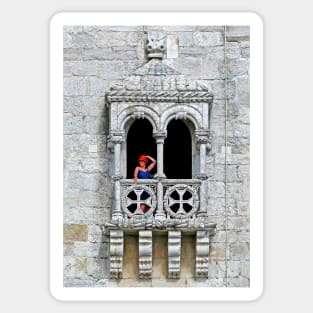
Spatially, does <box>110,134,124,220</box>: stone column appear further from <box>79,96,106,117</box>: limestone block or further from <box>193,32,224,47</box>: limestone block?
<box>193,32,224,47</box>: limestone block

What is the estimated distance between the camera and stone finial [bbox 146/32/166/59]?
83.8 ft

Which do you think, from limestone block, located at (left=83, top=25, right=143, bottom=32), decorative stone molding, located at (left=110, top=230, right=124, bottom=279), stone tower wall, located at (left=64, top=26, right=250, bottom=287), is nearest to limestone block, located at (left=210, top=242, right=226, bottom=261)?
stone tower wall, located at (left=64, top=26, right=250, bottom=287)

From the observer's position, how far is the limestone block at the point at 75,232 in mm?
25406

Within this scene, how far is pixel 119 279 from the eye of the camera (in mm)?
25422

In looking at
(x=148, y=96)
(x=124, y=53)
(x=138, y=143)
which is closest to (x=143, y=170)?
(x=138, y=143)

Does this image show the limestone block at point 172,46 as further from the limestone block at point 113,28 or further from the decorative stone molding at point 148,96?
the decorative stone molding at point 148,96

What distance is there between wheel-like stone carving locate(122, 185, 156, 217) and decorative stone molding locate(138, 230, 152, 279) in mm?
164

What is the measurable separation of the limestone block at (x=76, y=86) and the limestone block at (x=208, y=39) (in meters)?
0.91

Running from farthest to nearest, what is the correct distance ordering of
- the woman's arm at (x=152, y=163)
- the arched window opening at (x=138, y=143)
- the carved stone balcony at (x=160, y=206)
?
the arched window opening at (x=138, y=143) < the woman's arm at (x=152, y=163) < the carved stone balcony at (x=160, y=206)

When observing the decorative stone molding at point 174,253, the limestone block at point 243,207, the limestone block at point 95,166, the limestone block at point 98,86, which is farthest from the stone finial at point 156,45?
the decorative stone molding at point 174,253

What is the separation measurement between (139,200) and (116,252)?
1.44ft

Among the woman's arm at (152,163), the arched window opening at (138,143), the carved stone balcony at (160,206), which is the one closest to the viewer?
the carved stone balcony at (160,206)
